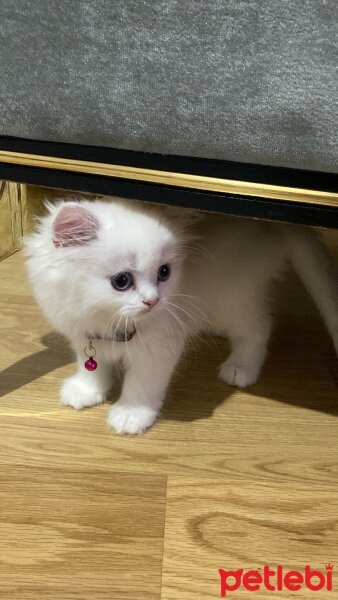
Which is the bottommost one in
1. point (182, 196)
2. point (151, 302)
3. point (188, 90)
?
point (151, 302)

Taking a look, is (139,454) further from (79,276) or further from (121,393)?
(79,276)

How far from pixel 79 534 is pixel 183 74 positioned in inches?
24.8

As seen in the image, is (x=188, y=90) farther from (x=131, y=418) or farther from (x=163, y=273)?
(x=131, y=418)

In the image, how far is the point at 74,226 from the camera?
845mm

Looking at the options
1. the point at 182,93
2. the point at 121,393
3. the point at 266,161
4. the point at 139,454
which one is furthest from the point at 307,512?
the point at 182,93

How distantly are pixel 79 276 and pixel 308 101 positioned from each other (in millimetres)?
400

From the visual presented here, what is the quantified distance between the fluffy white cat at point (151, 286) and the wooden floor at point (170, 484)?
0.06m

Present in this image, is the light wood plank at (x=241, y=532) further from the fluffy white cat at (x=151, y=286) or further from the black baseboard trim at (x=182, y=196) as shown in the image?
the black baseboard trim at (x=182, y=196)

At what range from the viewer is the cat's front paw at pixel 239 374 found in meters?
1.15

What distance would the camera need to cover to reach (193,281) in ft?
3.43

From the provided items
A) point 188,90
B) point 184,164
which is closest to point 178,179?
point 184,164

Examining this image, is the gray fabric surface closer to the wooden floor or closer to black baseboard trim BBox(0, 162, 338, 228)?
black baseboard trim BBox(0, 162, 338, 228)

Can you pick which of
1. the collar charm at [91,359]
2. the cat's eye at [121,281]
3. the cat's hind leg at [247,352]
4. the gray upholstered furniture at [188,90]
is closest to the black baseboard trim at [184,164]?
the gray upholstered furniture at [188,90]

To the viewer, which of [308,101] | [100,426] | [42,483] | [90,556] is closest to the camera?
[308,101]
